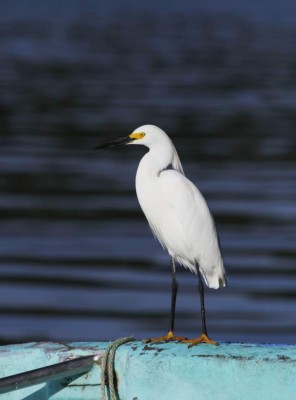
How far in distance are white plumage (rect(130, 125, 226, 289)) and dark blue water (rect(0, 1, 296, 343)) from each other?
234cm

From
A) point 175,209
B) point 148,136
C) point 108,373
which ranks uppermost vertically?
→ point 148,136

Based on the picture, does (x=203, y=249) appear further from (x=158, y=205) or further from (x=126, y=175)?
(x=126, y=175)

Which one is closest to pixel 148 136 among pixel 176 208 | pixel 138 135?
pixel 138 135

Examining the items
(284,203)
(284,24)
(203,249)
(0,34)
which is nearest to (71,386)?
(203,249)

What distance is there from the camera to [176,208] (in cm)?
567

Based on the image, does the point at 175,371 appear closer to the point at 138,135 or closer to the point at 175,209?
the point at 175,209

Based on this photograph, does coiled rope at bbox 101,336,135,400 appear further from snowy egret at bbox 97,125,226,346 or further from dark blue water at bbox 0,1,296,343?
dark blue water at bbox 0,1,296,343

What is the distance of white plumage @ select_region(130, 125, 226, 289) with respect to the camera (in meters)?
5.62

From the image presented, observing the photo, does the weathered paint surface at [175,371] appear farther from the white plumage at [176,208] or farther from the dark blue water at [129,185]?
the dark blue water at [129,185]

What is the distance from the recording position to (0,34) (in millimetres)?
32156

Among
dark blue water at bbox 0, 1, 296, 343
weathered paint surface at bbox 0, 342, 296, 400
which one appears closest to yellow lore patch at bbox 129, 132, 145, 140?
weathered paint surface at bbox 0, 342, 296, 400

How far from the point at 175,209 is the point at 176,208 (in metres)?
0.02

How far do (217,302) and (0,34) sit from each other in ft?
79.2

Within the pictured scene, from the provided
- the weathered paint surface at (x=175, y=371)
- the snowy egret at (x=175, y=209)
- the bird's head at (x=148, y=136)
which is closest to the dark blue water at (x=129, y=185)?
the snowy egret at (x=175, y=209)
